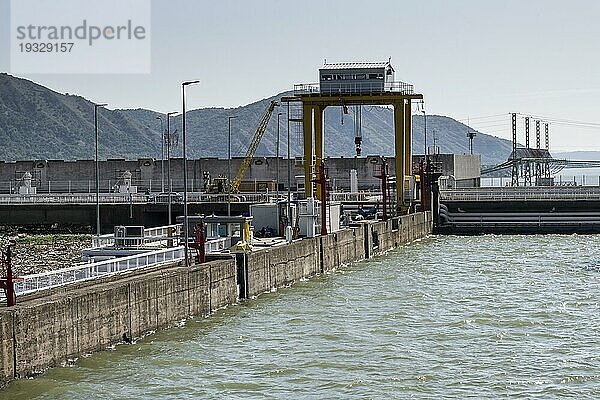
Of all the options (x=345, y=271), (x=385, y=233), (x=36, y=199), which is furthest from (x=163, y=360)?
(x=36, y=199)

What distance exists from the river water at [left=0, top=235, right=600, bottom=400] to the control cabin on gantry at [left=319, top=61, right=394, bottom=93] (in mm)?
24227

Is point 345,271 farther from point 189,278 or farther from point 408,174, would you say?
point 408,174

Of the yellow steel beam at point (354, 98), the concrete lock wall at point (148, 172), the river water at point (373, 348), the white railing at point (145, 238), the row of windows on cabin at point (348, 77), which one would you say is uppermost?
the row of windows on cabin at point (348, 77)

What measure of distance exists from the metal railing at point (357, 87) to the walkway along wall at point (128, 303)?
21292mm

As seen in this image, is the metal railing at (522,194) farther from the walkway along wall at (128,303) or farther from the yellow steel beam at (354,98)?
Result: the walkway along wall at (128,303)

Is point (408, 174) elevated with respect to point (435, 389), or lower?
elevated

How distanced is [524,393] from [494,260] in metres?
30.1

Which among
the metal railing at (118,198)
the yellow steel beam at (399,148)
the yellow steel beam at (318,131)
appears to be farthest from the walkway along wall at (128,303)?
the metal railing at (118,198)

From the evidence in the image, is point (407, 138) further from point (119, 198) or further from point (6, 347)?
point (6, 347)

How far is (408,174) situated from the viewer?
7381 centimetres

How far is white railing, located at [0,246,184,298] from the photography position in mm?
28703

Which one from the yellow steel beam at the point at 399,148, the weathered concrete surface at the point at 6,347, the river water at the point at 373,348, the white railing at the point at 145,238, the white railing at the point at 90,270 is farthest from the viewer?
the yellow steel beam at the point at 399,148

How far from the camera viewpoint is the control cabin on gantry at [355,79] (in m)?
67.9

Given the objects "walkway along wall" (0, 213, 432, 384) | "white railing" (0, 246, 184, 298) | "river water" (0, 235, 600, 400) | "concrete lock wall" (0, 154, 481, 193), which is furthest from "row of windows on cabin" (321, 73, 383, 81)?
"white railing" (0, 246, 184, 298)
